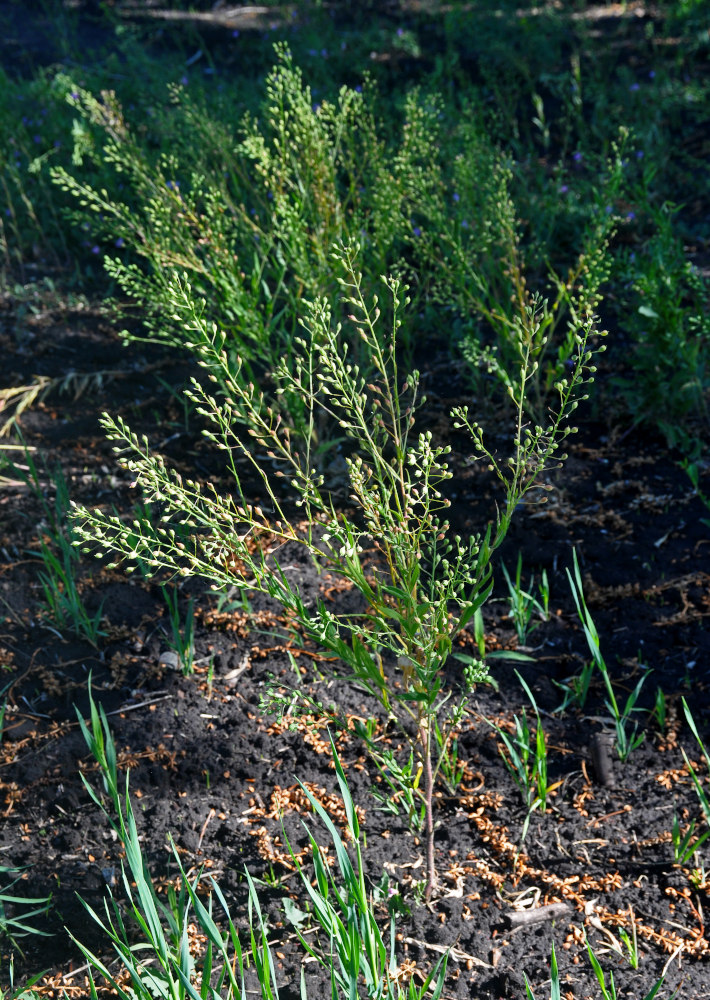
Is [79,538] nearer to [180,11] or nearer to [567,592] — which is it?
[567,592]

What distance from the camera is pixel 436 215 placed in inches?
124

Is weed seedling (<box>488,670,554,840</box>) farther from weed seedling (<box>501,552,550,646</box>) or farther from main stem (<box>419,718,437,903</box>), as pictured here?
weed seedling (<box>501,552,550,646</box>)

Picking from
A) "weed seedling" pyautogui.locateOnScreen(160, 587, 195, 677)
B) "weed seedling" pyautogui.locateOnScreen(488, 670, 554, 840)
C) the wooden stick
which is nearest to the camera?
the wooden stick

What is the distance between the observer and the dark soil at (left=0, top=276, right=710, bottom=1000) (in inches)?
72.6

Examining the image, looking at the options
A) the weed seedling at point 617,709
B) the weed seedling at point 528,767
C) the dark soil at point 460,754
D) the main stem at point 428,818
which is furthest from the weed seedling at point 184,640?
the weed seedling at point 617,709

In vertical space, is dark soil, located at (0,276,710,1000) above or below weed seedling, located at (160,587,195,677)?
below

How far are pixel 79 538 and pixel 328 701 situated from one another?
3.52 ft

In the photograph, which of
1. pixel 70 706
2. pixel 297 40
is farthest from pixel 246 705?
pixel 297 40

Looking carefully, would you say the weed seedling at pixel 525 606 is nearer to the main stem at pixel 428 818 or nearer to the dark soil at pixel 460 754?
the dark soil at pixel 460 754

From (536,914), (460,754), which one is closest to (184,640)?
(460,754)

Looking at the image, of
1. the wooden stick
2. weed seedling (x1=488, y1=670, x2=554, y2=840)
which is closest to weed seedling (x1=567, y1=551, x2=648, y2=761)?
weed seedling (x1=488, y1=670, x2=554, y2=840)

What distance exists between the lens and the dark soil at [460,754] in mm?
1844

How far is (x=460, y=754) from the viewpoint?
7.29ft

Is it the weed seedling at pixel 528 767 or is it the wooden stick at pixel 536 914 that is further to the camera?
the weed seedling at pixel 528 767
